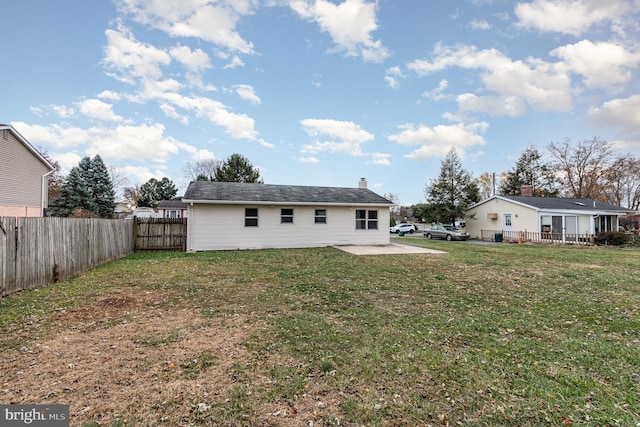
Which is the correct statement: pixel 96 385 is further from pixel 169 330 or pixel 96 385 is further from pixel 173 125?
pixel 173 125

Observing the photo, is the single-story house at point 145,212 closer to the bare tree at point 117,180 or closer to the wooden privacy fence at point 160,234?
the bare tree at point 117,180

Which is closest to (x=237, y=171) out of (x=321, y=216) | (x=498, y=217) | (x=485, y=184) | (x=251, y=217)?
(x=251, y=217)

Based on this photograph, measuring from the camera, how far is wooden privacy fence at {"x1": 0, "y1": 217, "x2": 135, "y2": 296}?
5.95 meters

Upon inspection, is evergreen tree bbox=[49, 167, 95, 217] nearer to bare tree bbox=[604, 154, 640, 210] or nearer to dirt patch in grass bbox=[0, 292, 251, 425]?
dirt patch in grass bbox=[0, 292, 251, 425]

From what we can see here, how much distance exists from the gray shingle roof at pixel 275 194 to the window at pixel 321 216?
0.68 metres

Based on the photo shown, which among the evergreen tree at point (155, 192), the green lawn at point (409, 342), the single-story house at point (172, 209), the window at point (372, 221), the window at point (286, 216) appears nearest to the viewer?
the green lawn at point (409, 342)

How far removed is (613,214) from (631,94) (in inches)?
387

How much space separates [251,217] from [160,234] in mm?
4693

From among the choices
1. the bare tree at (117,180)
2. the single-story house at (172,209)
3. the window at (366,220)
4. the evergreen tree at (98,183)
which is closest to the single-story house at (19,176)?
the evergreen tree at (98,183)

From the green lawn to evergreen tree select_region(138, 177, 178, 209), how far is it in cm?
4215

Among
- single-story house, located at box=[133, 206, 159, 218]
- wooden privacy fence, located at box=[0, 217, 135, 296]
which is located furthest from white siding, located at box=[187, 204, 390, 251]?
single-story house, located at box=[133, 206, 159, 218]

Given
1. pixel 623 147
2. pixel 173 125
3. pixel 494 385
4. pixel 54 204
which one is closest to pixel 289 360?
pixel 494 385

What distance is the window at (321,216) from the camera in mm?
16625

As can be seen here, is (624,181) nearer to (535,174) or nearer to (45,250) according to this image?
(535,174)
